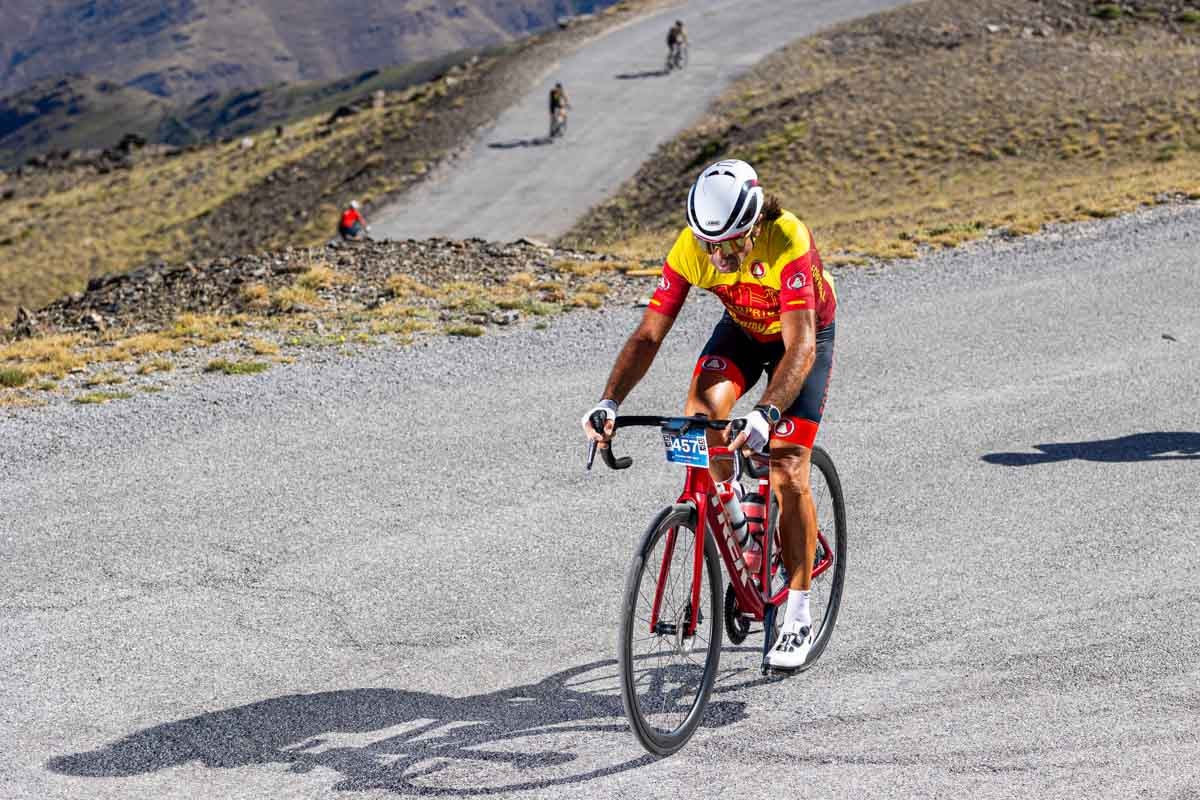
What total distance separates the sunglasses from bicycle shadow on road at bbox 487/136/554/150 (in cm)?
3453

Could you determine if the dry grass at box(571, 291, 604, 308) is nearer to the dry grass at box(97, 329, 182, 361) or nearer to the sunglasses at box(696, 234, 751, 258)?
the dry grass at box(97, 329, 182, 361)

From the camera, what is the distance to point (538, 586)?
7.66 metres

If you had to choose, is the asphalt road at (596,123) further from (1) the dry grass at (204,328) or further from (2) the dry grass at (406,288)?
(1) the dry grass at (204,328)

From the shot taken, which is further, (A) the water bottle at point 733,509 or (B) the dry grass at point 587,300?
(B) the dry grass at point 587,300

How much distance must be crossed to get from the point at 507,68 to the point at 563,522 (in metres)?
41.4

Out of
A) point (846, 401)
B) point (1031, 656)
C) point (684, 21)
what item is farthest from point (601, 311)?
point (684, 21)

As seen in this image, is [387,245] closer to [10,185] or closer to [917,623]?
[917,623]

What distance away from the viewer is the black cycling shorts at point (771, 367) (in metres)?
5.85

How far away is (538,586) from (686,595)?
7.60 feet

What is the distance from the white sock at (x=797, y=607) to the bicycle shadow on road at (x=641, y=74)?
4124 centimetres

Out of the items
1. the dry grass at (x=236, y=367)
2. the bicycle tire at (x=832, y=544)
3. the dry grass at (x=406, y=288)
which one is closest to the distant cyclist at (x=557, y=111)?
the dry grass at (x=406, y=288)

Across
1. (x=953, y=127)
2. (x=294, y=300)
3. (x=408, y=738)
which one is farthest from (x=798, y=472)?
(x=953, y=127)

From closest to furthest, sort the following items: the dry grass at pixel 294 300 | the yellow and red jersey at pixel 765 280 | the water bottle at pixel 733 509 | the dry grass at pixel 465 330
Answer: the yellow and red jersey at pixel 765 280 < the water bottle at pixel 733 509 < the dry grass at pixel 465 330 < the dry grass at pixel 294 300

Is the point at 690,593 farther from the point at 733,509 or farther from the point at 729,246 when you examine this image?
the point at 729,246
